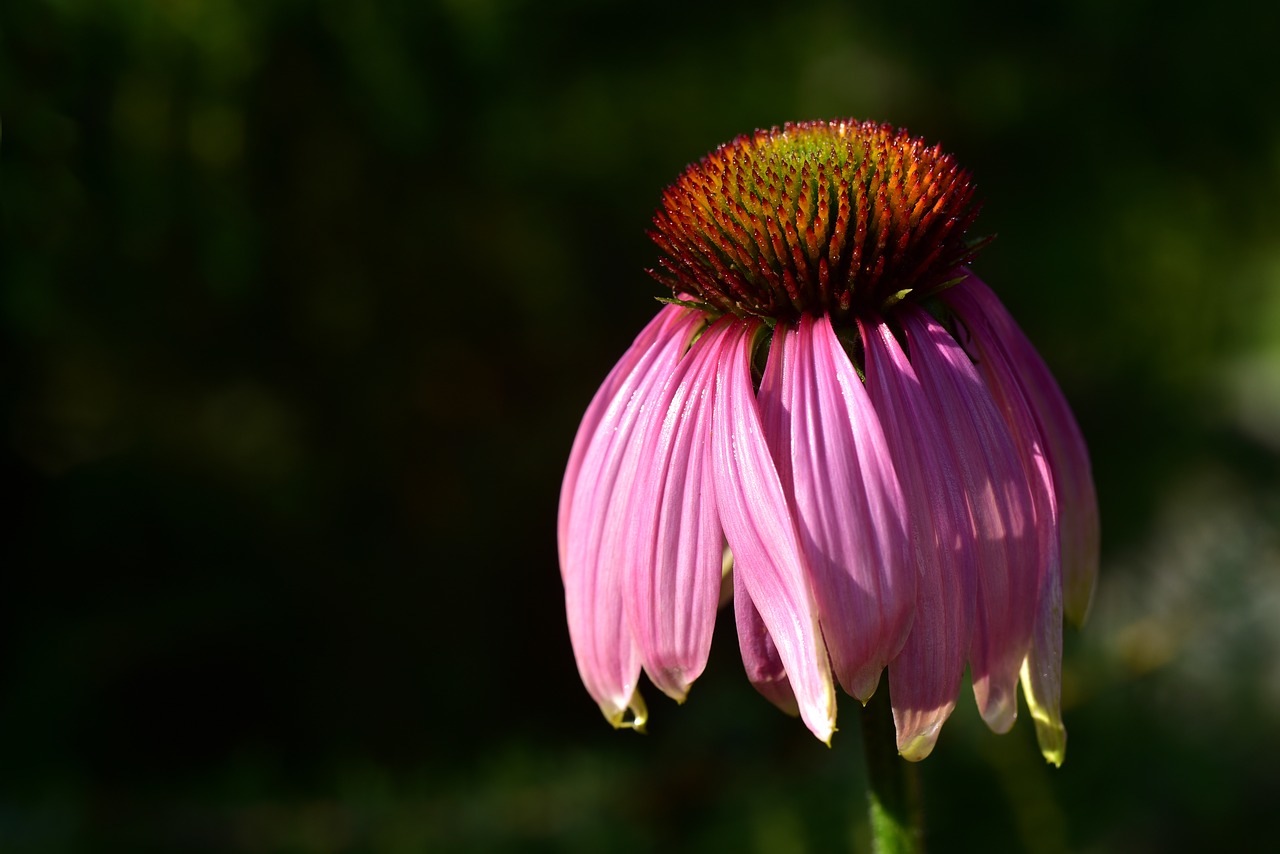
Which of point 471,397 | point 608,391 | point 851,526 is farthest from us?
point 471,397

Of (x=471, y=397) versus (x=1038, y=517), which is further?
(x=471, y=397)

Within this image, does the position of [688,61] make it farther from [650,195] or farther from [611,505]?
[611,505]

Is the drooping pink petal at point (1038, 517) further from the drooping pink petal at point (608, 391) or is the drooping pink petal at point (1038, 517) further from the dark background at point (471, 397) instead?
the dark background at point (471, 397)

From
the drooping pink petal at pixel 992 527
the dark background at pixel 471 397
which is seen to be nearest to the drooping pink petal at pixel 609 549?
the drooping pink petal at pixel 992 527

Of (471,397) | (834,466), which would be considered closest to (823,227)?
(834,466)

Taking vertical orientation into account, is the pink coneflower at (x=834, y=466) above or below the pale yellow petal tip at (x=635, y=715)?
above

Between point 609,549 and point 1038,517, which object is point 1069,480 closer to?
point 1038,517

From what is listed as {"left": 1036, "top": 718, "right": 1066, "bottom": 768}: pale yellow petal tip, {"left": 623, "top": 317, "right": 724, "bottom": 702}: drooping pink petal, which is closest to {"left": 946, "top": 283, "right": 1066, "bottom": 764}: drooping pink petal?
{"left": 1036, "top": 718, "right": 1066, "bottom": 768}: pale yellow petal tip
